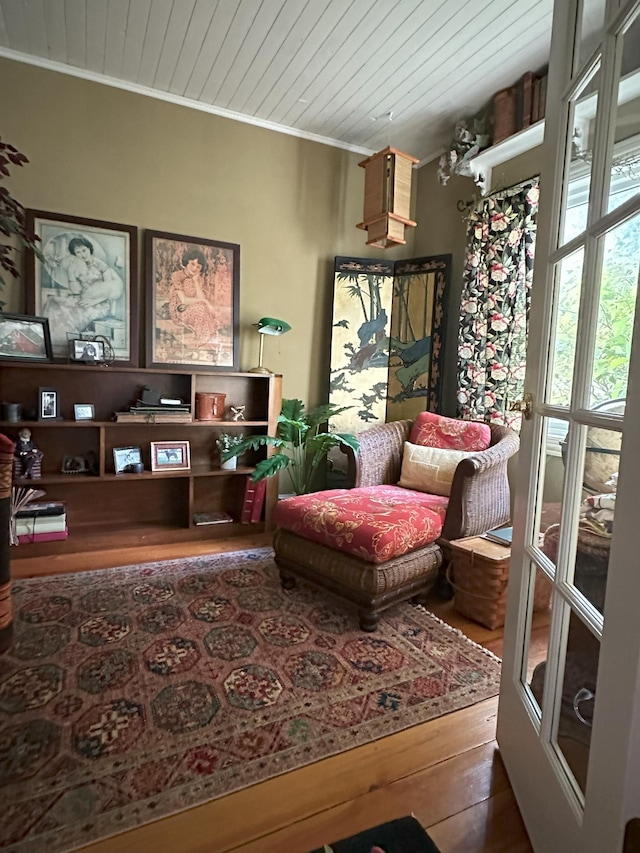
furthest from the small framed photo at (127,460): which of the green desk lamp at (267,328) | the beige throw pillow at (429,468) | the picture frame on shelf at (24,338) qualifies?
the beige throw pillow at (429,468)

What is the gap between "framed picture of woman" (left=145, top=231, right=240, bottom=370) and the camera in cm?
298

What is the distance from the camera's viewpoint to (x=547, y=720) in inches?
41.3

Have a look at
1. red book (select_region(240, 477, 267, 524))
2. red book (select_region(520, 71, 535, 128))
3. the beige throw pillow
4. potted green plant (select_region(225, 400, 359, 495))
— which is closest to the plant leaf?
potted green plant (select_region(225, 400, 359, 495))

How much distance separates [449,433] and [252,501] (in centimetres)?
134

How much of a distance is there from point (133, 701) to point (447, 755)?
0.95 m

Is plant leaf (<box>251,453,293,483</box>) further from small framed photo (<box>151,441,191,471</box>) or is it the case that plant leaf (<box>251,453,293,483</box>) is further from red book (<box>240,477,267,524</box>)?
small framed photo (<box>151,441,191,471</box>)

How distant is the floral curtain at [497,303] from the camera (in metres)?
2.71

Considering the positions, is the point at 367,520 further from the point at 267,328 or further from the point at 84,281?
the point at 84,281

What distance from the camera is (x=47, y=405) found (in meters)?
2.69

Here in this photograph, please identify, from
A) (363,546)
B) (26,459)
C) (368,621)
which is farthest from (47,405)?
(368,621)

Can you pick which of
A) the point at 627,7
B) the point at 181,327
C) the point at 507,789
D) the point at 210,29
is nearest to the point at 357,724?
the point at 507,789

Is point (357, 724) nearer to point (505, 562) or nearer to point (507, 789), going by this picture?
point (507, 789)

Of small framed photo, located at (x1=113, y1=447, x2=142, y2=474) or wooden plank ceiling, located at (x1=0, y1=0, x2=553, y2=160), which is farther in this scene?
small framed photo, located at (x1=113, y1=447, x2=142, y2=474)

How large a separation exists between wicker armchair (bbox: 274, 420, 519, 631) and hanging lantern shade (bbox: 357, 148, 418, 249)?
4.69 ft
